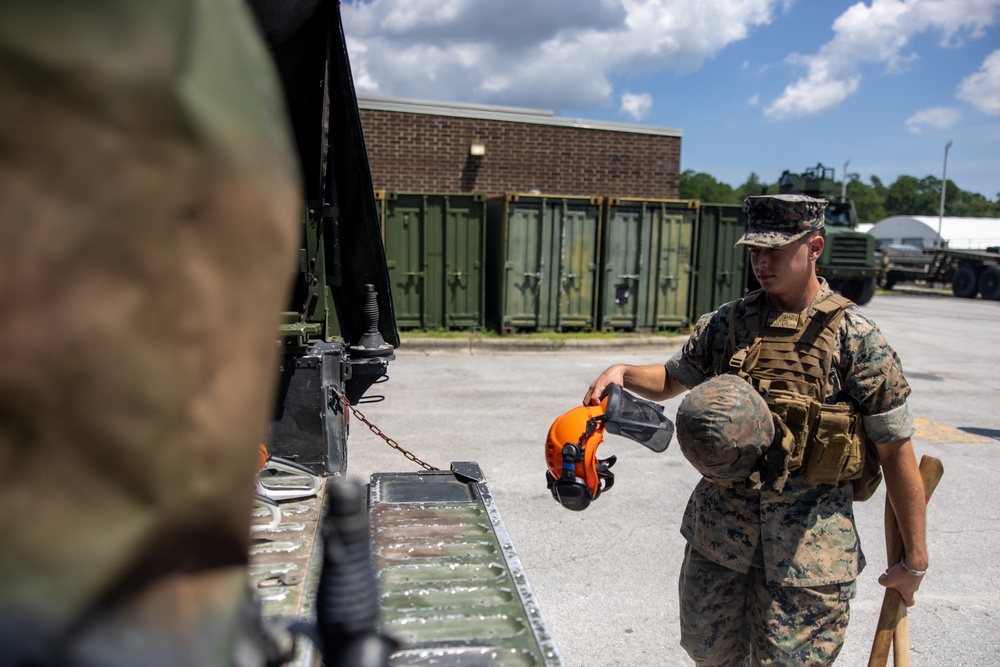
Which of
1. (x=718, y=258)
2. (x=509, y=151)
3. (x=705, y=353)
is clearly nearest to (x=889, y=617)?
(x=705, y=353)

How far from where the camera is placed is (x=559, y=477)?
251cm

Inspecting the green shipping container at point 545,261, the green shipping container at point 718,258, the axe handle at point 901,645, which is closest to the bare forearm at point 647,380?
the axe handle at point 901,645

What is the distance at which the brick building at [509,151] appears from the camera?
47.8ft

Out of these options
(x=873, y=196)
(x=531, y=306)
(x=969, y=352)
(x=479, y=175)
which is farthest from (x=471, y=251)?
(x=873, y=196)

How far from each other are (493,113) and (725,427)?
13.5m

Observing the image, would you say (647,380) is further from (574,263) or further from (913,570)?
(574,263)

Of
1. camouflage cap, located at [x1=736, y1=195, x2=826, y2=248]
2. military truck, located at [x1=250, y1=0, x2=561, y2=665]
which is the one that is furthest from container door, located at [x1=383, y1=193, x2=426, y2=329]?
camouflage cap, located at [x1=736, y1=195, x2=826, y2=248]

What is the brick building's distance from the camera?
14.6 m

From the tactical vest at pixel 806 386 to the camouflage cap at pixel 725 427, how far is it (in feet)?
0.37

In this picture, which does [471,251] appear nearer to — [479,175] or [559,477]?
[479,175]

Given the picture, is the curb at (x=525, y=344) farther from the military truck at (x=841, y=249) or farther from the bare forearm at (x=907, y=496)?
the bare forearm at (x=907, y=496)

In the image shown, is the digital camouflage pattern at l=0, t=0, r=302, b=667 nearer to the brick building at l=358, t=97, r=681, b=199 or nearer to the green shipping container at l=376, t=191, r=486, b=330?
the green shipping container at l=376, t=191, r=486, b=330

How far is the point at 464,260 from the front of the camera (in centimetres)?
1223

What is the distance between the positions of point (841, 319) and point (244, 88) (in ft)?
7.76
